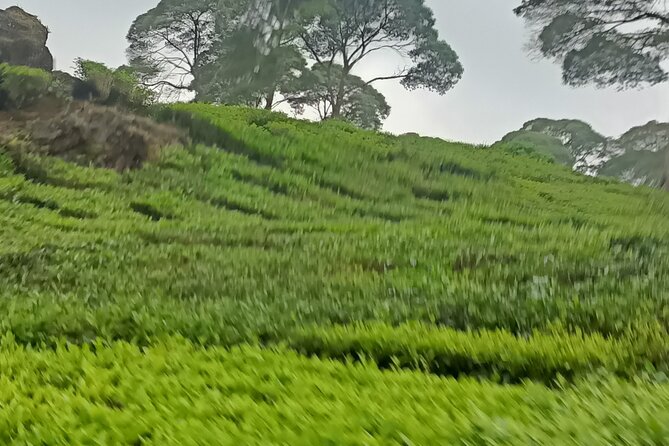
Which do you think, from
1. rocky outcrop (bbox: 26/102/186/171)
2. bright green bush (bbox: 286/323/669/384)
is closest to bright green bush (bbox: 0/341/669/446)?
bright green bush (bbox: 286/323/669/384)

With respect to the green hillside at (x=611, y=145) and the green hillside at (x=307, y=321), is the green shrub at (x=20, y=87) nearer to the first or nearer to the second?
the green hillside at (x=307, y=321)

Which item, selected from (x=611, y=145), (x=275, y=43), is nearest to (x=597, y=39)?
(x=275, y=43)

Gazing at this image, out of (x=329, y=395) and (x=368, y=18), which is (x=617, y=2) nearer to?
(x=368, y=18)

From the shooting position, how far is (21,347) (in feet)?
13.9

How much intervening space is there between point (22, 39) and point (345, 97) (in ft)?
61.1

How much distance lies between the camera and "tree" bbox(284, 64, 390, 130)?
115 ft

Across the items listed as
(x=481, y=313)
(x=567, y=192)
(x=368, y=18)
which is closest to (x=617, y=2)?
(x=567, y=192)

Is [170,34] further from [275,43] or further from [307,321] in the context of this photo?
[307,321]

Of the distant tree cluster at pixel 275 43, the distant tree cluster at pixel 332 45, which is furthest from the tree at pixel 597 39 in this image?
the distant tree cluster at pixel 275 43

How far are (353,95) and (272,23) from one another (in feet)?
42.7

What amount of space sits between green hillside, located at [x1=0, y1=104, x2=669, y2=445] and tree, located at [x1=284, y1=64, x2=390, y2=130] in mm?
24547

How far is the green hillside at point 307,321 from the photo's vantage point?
2645mm

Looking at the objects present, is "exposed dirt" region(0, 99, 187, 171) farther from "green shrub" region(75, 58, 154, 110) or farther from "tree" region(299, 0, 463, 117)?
"tree" region(299, 0, 463, 117)

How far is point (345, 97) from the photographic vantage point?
37500 millimetres
